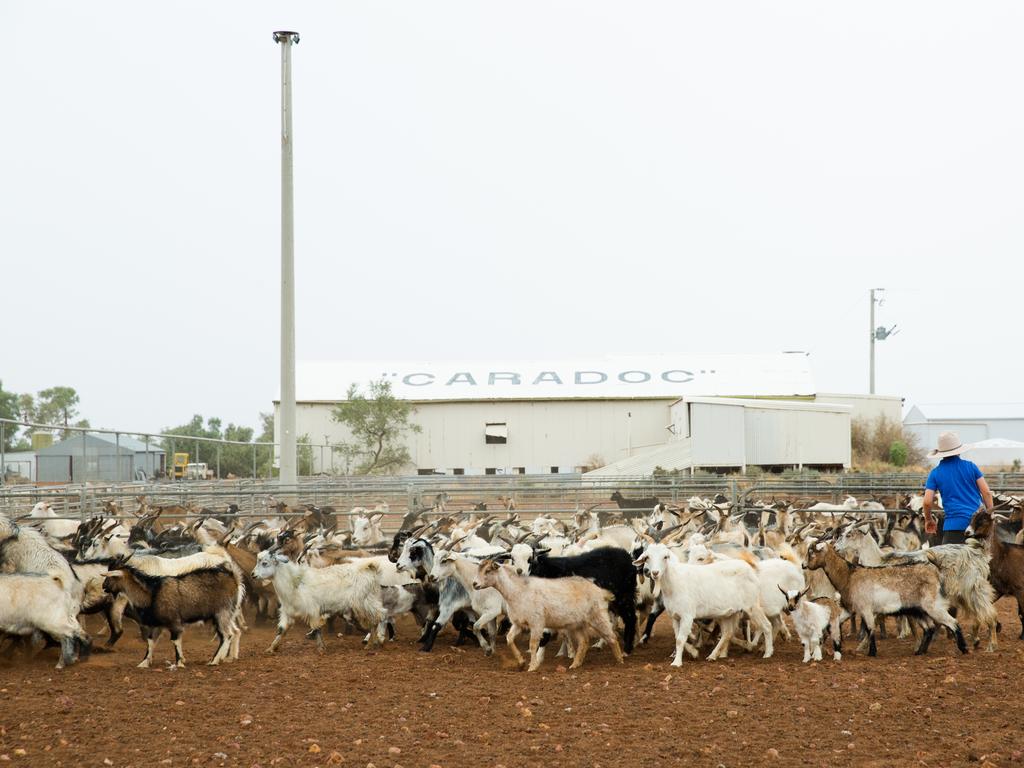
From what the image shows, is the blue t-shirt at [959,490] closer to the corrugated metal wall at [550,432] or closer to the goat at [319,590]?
the goat at [319,590]

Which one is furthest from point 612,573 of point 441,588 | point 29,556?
point 29,556

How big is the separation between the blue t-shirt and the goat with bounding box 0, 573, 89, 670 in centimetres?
774

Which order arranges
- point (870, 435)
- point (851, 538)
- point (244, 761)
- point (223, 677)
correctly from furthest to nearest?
point (870, 435), point (851, 538), point (223, 677), point (244, 761)

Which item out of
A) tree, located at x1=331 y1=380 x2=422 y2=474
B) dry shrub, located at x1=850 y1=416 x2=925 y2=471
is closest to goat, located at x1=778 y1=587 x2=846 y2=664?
dry shrub, located at x1=850 y1=416 x2=925 y2=471

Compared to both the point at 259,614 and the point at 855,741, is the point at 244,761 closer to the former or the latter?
the point at 855,741

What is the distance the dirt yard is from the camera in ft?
21.8

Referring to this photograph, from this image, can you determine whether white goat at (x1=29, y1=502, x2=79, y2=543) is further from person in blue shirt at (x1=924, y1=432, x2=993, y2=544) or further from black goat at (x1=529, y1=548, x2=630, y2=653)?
person in blue shirt at (x1=924, y1=432, x2=993, y2=544)

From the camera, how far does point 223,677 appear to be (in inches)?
369

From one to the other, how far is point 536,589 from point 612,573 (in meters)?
1.02

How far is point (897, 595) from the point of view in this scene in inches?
378

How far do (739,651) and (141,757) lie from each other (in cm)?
565

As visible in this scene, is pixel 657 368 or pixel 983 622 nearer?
pixel 983 622

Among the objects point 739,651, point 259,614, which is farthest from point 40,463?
point 739,651

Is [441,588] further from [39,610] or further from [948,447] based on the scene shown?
[948,447]
